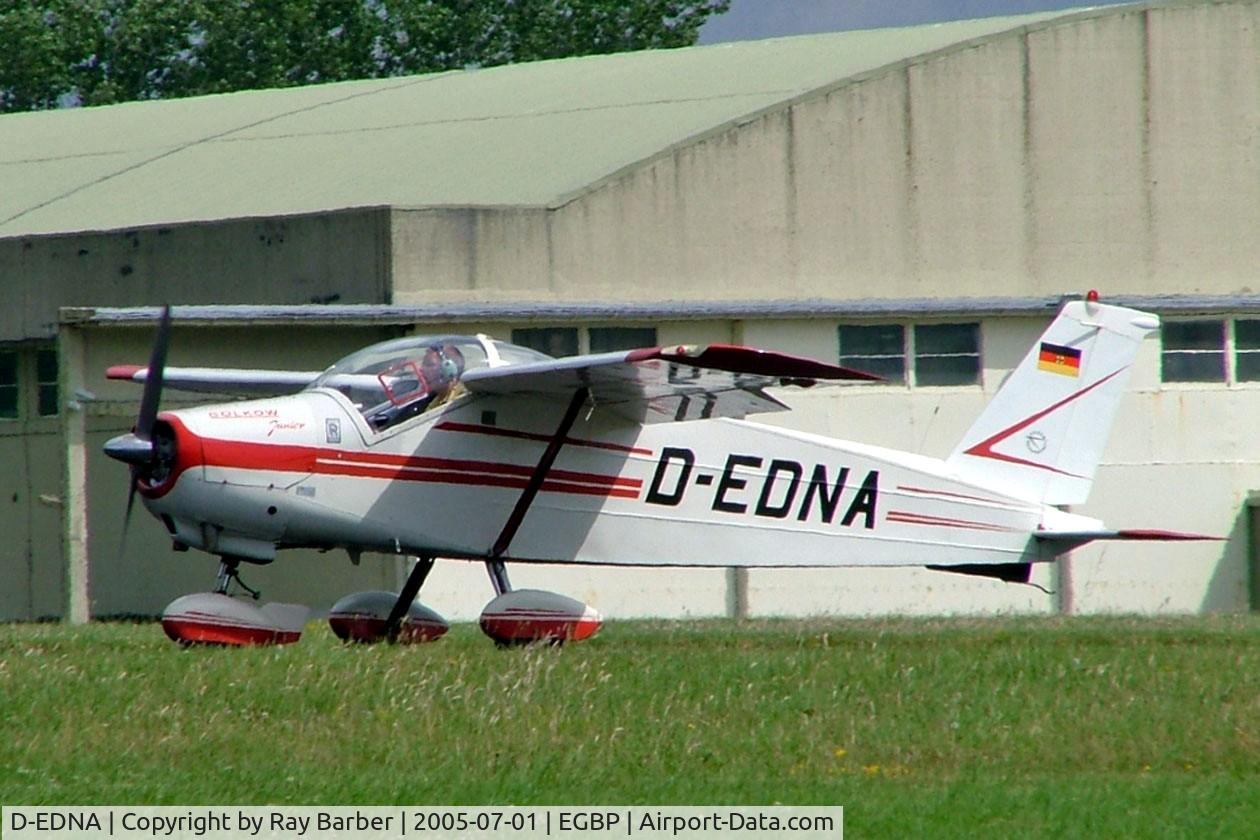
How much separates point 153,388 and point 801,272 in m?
11.1

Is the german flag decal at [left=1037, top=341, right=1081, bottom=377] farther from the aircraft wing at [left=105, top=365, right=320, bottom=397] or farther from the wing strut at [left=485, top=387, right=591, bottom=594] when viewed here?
the aircraft wing at [left=105, top=365, right=320, bottom=397]

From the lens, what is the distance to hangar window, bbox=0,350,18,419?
85.7 ft

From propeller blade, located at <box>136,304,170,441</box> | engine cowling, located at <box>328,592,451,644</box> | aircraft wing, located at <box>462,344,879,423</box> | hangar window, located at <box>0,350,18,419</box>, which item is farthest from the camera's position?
hangar window, located at <box>0,350,18,419</box>

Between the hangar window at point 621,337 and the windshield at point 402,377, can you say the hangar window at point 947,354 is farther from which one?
the windshield at point 402,377

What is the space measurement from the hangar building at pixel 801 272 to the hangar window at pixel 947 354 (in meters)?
0.03

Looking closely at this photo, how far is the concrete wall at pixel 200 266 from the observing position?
22.8 meters

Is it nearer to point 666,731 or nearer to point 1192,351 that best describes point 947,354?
point 1192,351

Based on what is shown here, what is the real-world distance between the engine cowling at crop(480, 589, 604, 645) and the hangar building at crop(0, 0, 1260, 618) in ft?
21.6

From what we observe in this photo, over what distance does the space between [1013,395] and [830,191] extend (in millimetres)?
7178

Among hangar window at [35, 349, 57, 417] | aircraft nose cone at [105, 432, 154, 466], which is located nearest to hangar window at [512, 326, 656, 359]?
hangar window at [35, 349, 57, 417]

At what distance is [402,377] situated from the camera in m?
15.4

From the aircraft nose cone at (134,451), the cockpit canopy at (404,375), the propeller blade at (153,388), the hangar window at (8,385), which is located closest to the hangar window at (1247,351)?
the cockpit canopy at (404,375)

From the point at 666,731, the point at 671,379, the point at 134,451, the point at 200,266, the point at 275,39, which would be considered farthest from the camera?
the point at 275,39

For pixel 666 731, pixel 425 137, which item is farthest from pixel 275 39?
pixel 666 731
